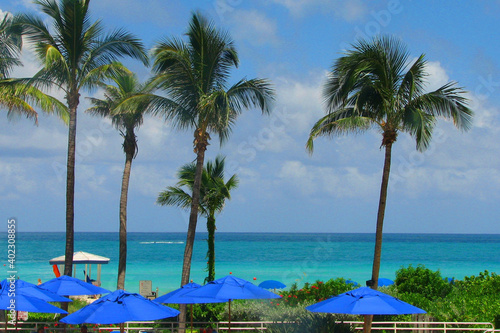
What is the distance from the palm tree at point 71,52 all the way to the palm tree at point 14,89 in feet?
1.12

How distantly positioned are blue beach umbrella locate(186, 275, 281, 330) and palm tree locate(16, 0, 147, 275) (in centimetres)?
499

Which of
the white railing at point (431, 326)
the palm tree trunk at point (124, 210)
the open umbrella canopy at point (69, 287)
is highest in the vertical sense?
the palm tree trunk at point (124, 210)

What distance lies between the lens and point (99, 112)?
66.5ft

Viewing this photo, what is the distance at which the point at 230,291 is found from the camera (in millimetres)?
12305

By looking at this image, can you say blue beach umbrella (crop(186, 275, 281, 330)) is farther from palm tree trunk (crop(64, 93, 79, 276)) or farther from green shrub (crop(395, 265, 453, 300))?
green shrub (crop(395, 265, 453, 300))

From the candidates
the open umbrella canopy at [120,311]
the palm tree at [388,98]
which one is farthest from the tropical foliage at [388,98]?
the open umbrella canopy at [120,311]

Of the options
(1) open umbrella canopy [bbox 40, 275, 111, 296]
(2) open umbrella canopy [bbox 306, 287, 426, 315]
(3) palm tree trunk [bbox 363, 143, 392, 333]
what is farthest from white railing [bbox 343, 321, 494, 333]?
(1) open umbrella canopy [bbox 40, 275, 111, 296]

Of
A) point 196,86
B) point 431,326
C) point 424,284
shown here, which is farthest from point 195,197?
point 424,284

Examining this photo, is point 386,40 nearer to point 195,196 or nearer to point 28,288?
point 195,196

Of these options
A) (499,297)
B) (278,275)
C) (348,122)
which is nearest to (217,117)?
(348,122)

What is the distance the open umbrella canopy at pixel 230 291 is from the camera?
1212 centimetres

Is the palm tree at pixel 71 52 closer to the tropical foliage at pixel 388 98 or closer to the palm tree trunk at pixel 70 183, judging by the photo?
the palm tree trunk at pixel 70 183

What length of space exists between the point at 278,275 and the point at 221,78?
48.8 m

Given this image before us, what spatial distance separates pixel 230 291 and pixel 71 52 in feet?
27.9
